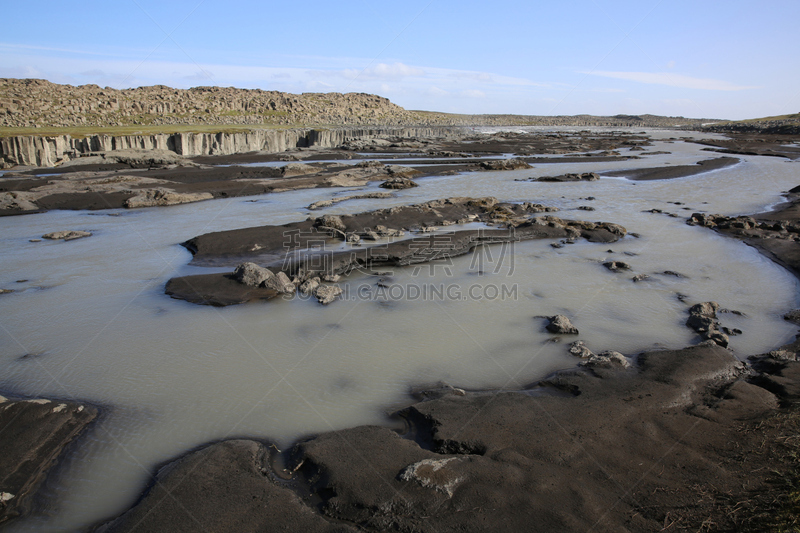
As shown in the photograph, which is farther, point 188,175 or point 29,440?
point 188,175

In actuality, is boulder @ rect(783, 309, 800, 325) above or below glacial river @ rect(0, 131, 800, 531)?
above

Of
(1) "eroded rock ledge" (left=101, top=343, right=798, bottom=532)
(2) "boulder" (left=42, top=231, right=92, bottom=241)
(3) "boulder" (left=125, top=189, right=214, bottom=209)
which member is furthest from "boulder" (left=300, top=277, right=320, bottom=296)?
(3) "boulder" (left=125, top=189, right=214, bottom=209)

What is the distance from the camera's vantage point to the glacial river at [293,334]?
211 inches

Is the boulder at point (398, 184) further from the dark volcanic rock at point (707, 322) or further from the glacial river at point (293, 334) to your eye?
the dark volcanic rock at point (707, 322)

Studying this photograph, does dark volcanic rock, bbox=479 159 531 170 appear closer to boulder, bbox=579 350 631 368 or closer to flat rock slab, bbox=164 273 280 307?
flat rock slab, bbox=164 273 280 307

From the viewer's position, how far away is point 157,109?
5859 cm

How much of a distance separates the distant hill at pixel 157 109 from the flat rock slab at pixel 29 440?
38.3m

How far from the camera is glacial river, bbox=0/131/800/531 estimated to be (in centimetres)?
537

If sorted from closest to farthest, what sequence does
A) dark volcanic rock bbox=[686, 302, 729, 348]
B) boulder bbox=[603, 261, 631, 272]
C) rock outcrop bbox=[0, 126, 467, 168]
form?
dark volcanic rock bbox=[686, 302, 729, 348]
boulder bbox=[603, 261, 631, 272]
rock outcrop bbox=[0, 126, 467, 168]

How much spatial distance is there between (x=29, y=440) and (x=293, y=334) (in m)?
3.67

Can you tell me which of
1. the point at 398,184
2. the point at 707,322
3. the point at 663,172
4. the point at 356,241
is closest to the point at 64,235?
the point at 356,241

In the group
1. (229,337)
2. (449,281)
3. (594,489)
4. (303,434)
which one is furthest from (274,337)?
(594,489)

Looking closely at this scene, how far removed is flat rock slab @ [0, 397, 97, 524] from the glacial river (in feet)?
0.51

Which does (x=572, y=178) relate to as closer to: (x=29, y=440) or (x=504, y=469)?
(x=504, y=469)
